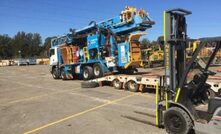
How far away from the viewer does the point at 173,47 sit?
22.1 feet

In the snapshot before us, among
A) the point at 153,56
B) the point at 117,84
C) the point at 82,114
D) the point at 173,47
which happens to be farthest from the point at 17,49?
the point at 173,47

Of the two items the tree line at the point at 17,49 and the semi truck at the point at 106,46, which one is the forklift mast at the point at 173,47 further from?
the tree line at the point at 17,49

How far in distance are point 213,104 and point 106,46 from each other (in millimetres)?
12428

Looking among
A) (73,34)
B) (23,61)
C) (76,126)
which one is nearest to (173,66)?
(76,126)

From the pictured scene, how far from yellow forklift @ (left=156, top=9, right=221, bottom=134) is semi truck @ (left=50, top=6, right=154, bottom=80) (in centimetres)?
907

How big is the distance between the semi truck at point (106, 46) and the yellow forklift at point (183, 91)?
907 cm

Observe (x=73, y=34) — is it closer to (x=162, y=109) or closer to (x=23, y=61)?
(x=162, y=109)

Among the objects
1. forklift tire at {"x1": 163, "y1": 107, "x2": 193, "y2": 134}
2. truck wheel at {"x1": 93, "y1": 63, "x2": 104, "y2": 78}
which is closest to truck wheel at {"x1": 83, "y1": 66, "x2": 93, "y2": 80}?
truck wheel at {"x1": 93, "y1": 63, "x2": 104, "y2": 78}

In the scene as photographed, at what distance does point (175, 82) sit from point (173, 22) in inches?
59.4

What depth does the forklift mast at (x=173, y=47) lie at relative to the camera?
6.72 m

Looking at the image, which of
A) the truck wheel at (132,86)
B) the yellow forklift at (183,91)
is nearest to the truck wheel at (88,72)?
the truck wheel at (132,86)

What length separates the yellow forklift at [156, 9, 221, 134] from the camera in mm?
5711

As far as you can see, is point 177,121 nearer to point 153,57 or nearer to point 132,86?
point 132,86

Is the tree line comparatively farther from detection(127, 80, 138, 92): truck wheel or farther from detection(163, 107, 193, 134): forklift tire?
detection(163, 107, 193, 134): forklift tire
